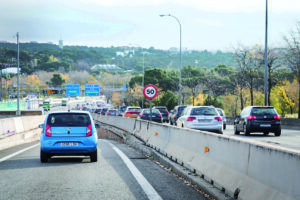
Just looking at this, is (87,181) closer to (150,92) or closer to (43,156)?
(43,156)

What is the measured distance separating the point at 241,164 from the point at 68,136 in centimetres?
797

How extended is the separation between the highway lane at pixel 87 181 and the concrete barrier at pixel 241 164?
53cm

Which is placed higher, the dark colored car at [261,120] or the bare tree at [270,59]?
the bare tree at [270,59]

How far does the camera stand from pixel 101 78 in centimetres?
19112

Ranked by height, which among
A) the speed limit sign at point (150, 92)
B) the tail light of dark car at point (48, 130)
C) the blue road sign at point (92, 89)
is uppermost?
the blue road sign at point (92, 89)

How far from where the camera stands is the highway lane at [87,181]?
8.91 meters

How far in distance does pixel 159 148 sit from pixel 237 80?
68.7m

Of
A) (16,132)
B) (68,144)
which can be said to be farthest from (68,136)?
(16,132)

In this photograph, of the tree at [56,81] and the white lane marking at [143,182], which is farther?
the tree at [56,81]

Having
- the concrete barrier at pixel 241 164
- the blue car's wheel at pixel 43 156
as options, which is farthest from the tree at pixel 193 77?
the concrete barrier at pixel 241 164

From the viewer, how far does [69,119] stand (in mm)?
15398

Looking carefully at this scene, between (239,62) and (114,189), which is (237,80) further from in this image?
(114,189)

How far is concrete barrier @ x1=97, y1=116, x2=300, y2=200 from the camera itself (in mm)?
6125

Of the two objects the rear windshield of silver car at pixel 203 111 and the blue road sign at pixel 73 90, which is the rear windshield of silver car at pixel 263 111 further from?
the blue road sign at pixel 73 90
